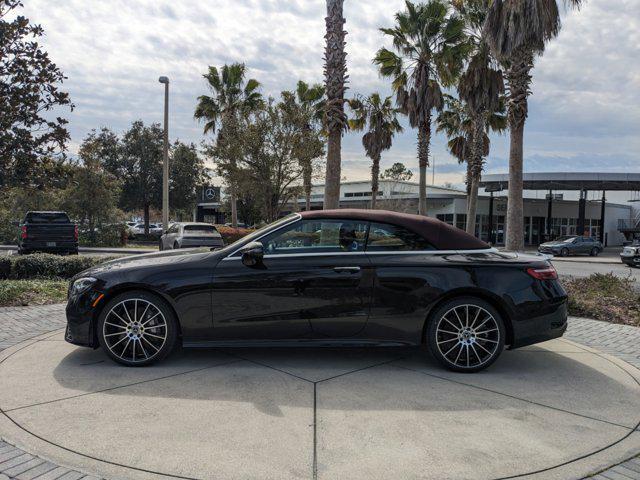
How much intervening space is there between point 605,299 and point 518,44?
26.8 feet

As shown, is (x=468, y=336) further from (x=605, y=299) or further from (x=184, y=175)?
(x=184, y=175)

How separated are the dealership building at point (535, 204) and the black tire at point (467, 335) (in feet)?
95.4

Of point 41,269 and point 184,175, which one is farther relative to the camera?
point 184,175

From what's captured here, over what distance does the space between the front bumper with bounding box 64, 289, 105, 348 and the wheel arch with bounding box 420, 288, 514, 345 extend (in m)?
3.06

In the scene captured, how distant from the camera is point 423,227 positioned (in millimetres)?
4805

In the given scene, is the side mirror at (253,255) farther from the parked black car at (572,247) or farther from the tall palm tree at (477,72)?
the parked black car at (572,247)

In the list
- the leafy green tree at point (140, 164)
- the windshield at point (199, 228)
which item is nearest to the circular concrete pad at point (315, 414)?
the windshield at point (199, 228)

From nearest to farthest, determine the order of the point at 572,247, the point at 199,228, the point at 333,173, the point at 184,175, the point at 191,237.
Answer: the point at 333,173 → the point at 191,237 → the point at 199,228 → the point at 572,247 → the point at 184,175

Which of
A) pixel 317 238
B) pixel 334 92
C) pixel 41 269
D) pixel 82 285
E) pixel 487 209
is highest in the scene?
pixel 334 92

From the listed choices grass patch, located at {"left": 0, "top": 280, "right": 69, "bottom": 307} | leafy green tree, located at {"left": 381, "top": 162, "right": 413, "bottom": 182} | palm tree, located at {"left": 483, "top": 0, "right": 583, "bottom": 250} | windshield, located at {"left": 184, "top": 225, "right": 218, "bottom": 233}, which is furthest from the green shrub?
leafy green tree, located at {"left": 381, "top": 162, "right": 413, "bottom": 182}

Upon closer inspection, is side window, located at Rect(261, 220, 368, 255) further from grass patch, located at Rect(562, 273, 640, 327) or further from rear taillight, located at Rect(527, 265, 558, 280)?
grass patch, located at Rect(562, 273, 640, 327)

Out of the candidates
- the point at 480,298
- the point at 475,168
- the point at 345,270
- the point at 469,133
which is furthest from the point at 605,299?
the point at 469,133

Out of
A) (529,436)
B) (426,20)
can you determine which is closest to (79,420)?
(529,436)

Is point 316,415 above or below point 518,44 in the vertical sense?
below
